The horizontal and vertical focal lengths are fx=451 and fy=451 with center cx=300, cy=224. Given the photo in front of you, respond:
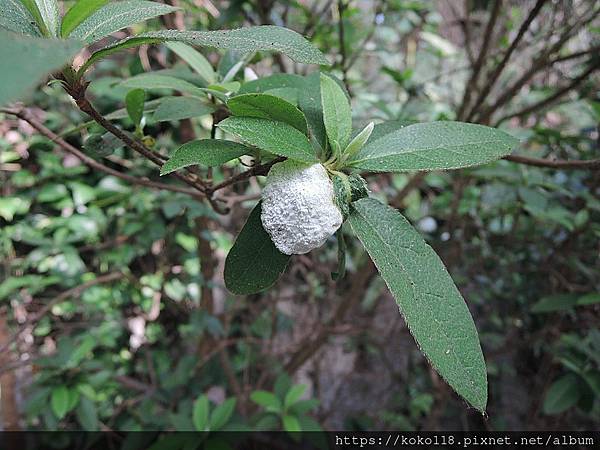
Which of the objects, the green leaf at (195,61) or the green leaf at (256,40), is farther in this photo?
the green leaf at (195,61)

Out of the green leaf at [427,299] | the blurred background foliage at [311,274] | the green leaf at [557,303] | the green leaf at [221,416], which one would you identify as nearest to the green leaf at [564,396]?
the blurred background foliage at [311,274]

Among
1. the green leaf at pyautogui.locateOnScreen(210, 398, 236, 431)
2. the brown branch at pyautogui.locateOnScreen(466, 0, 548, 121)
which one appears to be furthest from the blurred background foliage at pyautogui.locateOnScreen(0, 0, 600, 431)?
the brown branch at pyautogui.locateOnScreen(466, 0, 548, 121)

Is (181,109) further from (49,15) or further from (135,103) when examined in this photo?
(49,15)

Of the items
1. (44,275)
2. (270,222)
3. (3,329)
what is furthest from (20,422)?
(270,222)

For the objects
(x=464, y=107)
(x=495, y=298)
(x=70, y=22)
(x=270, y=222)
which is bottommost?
(x=495, y=298)

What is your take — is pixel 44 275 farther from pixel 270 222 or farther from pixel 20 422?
pixel 270 222

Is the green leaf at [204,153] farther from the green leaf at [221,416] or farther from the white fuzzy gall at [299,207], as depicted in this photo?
the green leaf at [221,416]
